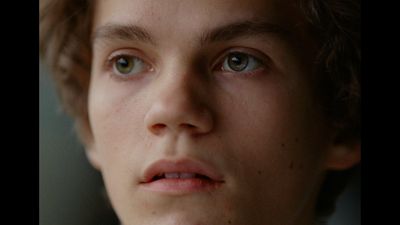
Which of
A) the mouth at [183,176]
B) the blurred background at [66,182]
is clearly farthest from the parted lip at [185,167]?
the blurred background at [66,182]

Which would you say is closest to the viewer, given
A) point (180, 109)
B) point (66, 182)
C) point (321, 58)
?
point (180, 109)

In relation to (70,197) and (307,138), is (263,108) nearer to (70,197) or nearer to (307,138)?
(307,138)

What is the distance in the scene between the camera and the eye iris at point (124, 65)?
1.00 m

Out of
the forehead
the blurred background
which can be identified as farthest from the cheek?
the blurred background

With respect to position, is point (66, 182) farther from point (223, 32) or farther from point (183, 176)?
point (223, 32)

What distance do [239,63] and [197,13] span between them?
0.11m

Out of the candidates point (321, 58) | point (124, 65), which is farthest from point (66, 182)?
point (321, 58)

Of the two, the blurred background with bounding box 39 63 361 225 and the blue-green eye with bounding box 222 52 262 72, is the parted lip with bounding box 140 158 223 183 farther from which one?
the blurred background with bounding box 39 63 361 225

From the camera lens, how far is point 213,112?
35.9 inches

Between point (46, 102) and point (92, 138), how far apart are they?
0.12 meters

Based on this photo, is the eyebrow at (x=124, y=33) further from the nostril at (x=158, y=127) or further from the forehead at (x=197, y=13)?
the nostril at (x=158, y=127)

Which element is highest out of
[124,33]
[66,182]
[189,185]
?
[124,33]

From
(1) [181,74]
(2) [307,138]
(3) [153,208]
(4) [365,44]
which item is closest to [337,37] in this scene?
(4) [365,44]

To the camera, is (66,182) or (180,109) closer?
(180,109)
